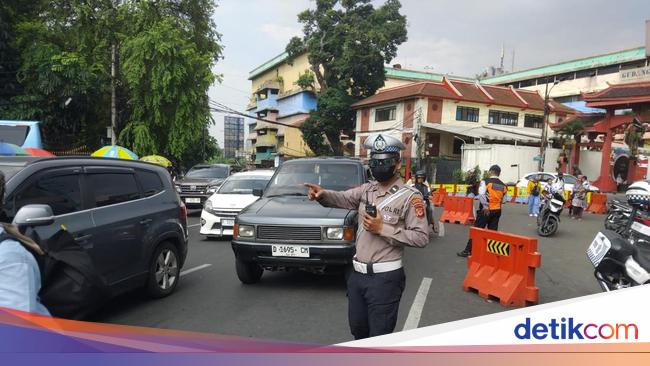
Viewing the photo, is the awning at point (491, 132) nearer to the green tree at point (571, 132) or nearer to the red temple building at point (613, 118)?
the green tree at point (571, 132)

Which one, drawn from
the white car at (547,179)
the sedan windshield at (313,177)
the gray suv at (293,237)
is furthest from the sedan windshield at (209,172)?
the white car at (547,179)

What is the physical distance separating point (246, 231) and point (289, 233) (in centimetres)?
59

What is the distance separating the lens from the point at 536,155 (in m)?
32.3

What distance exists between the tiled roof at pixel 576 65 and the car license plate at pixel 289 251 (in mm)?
51410

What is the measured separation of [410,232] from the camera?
2916 millimetres

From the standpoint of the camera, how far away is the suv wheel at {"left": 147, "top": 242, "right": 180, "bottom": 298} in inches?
214

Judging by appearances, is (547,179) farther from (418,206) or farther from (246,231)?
(418,206)

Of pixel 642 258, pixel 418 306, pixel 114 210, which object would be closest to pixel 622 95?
pixel 418 306

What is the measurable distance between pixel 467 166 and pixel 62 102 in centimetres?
2438

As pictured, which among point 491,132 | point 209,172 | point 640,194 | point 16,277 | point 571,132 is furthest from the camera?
point 491,132

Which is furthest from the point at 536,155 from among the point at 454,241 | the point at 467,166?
the point at 454,241

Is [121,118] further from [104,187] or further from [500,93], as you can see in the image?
[500,93]

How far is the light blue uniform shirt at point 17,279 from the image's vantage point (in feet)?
5.61

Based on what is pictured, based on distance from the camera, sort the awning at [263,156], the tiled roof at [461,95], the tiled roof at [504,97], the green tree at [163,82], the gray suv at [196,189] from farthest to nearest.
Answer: the awning at [263,156] < the tiled roof at [504,97] < the tiled roof at [461,95] < the green tree at [163,82] < the gray suv at [196,189]
